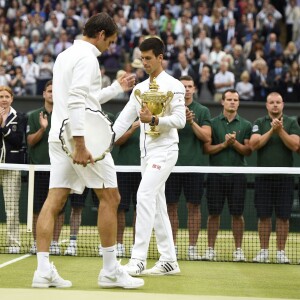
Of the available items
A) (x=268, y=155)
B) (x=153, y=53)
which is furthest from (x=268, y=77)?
(x=153, y=53)

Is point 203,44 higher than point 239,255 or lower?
higher

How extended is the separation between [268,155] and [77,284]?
167 inches

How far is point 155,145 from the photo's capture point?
10.2 m

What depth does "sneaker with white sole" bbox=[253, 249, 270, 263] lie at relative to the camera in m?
12.4

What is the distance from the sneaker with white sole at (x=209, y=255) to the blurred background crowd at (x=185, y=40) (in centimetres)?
905

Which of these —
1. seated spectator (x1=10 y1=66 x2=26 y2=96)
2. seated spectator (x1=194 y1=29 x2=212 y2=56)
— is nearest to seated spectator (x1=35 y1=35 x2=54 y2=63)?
seated spectator (x1=10 y1=66 x2=26 y2=96)

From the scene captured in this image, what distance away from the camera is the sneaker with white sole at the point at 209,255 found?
12.4 m

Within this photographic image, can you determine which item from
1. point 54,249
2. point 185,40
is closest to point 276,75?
point 185,40

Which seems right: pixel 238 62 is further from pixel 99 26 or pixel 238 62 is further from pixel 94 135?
pixel 94 135

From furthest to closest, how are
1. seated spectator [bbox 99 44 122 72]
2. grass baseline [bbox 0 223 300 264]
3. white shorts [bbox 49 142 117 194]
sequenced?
seated spectator [bbox 99 44 122 72], grass baseline [bbox 0 223 300 264], white shorts [bbox 49 142 117 194]

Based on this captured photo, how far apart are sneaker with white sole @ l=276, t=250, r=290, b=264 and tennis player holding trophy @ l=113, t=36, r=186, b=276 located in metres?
2.17

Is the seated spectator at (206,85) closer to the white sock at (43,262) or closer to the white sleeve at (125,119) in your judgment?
the white sleeve at (125,119)

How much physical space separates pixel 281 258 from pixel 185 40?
13.0m

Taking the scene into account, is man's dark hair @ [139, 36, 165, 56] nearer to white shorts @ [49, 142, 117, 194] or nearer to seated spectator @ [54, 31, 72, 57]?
white shorts @ [49, 142, 117, 194]
